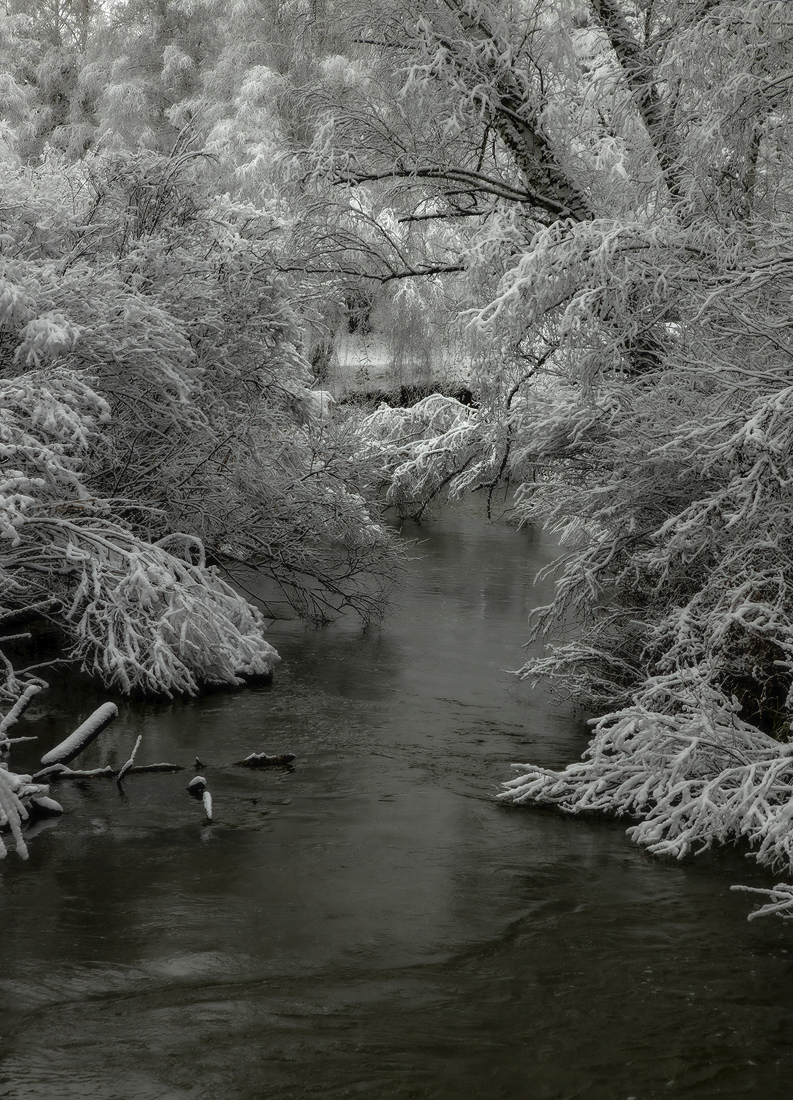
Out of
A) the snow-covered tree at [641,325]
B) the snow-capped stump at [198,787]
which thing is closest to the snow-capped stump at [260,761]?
the snow-capped stump at [198,787]

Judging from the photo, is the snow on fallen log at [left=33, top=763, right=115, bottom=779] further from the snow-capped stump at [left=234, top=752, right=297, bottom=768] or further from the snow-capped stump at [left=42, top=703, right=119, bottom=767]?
the snow-capped stump at [left=234, top=752, right=297, bottom=768]

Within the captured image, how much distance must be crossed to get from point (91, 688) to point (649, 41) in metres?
8.41

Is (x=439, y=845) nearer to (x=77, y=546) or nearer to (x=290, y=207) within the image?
(x=77, y=546)

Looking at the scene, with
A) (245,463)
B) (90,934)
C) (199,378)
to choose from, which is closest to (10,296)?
(199,378)

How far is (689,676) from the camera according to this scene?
827 cm

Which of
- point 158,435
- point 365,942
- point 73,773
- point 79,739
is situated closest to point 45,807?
point 73,773

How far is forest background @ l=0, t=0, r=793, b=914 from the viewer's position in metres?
8.24

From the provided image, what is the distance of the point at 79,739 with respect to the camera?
885 cm

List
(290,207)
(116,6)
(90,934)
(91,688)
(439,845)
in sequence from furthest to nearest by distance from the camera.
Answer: (116,6) → (290,207) → (91,688) → (439,845) → (90,934)

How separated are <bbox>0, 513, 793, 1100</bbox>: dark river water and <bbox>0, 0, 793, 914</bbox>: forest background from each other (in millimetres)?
643

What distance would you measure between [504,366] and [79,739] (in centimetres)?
522

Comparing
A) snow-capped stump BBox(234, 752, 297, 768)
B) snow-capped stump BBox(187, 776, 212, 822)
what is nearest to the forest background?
snow-capped stump BBox(234, 752, 297, 768)

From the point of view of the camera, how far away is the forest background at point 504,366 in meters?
8.24

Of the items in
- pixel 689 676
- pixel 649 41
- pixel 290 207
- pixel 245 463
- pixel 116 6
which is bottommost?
pixel 689 676
